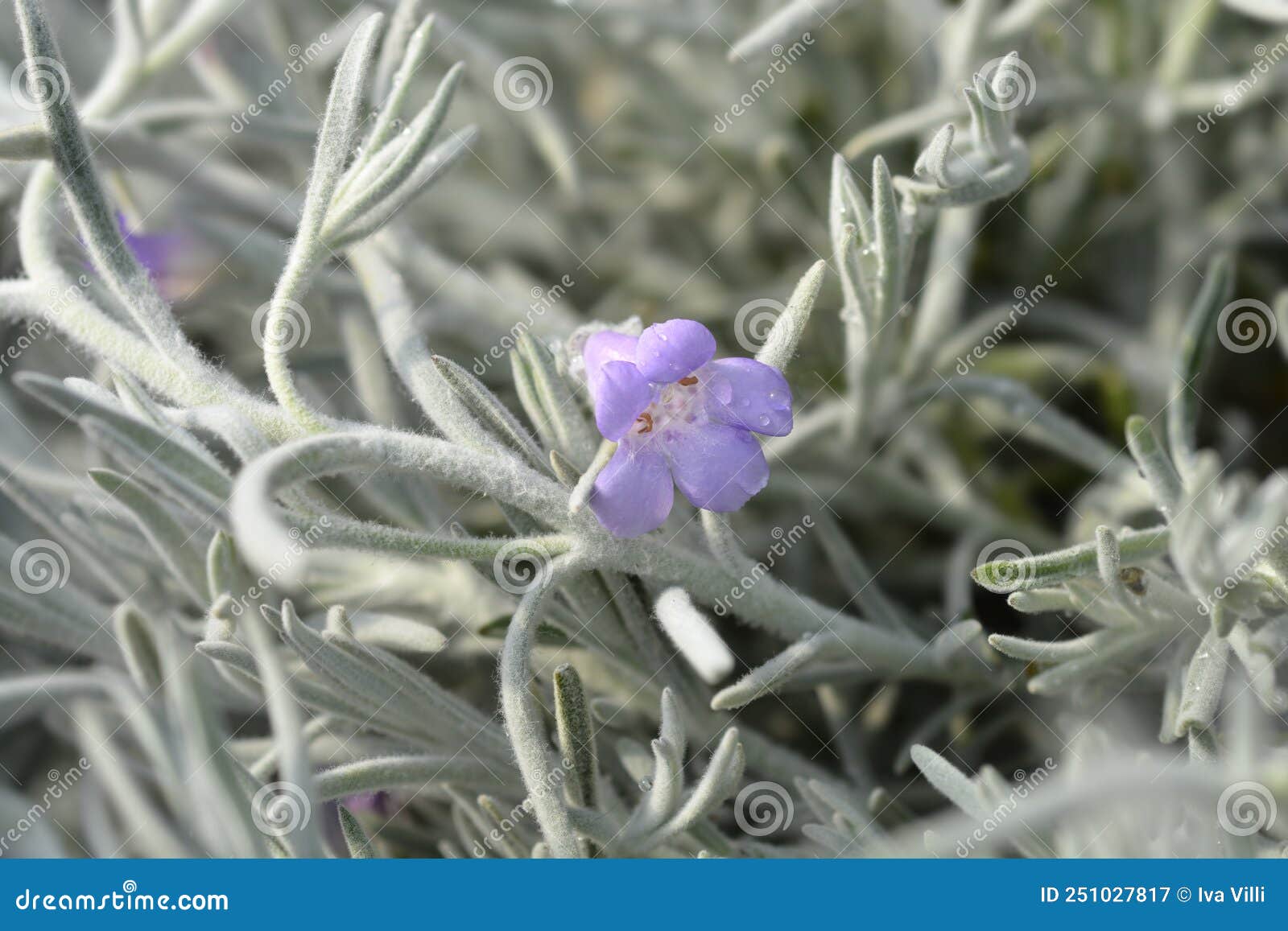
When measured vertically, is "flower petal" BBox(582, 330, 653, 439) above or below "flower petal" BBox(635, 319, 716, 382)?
below

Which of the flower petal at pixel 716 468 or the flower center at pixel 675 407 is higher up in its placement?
the flower center at pixel 675 407

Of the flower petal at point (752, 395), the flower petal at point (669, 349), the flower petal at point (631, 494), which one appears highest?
the flower petal at point (669, 349)

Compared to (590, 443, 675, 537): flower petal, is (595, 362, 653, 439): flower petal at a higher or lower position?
higher

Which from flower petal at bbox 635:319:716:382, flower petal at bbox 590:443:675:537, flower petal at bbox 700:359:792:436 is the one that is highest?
flower petal at bbox 635:319:716:382

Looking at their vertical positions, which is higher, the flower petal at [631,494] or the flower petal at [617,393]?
the flower petal at [617,393]

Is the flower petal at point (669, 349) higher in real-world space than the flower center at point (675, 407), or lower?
higher
